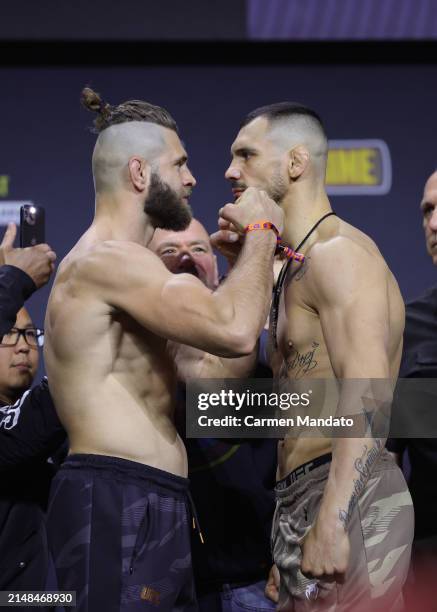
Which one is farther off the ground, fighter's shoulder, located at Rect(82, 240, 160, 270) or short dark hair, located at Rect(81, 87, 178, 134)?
short dark hair, located at Rect(81, 87, 178, 134)

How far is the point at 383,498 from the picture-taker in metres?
1.82

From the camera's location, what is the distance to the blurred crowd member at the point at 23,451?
212 centimetres

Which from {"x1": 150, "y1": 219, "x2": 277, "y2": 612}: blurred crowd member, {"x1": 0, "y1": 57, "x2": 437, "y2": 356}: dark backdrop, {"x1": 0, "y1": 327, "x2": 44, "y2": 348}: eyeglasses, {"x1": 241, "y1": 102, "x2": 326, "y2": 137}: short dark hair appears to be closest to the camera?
{"x1": 241, "y1": 102, "x2": 326, "y2": 137}: short dark hair

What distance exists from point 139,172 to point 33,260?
35 cm

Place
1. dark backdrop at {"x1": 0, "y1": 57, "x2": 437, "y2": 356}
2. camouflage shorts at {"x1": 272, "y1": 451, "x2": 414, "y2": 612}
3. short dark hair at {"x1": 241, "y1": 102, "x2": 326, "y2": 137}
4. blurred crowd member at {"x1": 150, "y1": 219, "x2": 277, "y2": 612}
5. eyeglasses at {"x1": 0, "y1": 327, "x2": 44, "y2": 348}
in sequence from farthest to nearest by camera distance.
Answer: dark backdrop at {"x1": 0, "y1": 57, "x2": 437, "y2": 356} → eyeglasses at {"x1": 0, "y1": 327, "x2": 44, "y2": 348} → blurred crowd member at {"x1": 150, "y1": 219, "x2": 277, "y2": 612} → short dark hair at {"x1": 241, "y1": 102, "x2": 326, "y2": 137} → camouflage shorts at {"x1": 272, "y1": 451, "x2": 414, "y2": 612}

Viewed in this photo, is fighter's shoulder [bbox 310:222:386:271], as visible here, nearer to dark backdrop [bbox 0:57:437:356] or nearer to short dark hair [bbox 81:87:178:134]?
short dark hair [bbox 81:87:178:134]

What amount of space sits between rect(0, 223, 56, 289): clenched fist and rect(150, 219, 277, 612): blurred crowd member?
37cm

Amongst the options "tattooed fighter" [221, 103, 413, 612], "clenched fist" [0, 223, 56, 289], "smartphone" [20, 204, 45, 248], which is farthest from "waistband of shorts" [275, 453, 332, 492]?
"smartphone" [20, 204, 45, 248]

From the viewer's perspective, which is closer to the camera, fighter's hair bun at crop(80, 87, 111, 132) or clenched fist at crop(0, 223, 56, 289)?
fighter's hair bun at crop(80, 87, 111, 132)

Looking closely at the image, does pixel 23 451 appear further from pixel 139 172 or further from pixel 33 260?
pixel 139 172

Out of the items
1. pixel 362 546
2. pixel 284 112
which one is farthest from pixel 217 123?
pixel 362 546

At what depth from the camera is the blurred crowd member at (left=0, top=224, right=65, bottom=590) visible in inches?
83.7

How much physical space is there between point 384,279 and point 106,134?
2.36ft

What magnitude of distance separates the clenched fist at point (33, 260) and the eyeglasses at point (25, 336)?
1.13 feet
